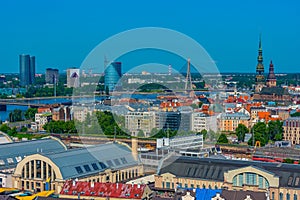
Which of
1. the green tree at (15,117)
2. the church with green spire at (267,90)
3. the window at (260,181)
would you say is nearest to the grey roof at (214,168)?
the window at (260,181)

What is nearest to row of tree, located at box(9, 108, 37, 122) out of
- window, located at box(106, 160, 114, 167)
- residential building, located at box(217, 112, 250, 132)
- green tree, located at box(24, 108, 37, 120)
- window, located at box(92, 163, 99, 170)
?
green tree, located at box(24, 108, 37, 120)

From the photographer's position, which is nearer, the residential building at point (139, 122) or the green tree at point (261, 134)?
the green tree at point (261, 134)

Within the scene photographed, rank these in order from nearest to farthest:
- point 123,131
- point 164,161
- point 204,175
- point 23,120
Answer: point 204,175
point 164,161
point 123,131
point 23,120

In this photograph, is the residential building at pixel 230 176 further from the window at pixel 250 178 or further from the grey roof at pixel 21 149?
the grey roof at pixel 21 149

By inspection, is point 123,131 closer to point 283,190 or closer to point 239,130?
point 239,130

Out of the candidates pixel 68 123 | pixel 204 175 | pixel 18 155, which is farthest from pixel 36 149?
pixel 68 123

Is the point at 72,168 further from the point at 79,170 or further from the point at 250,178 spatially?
the point at 250,178
